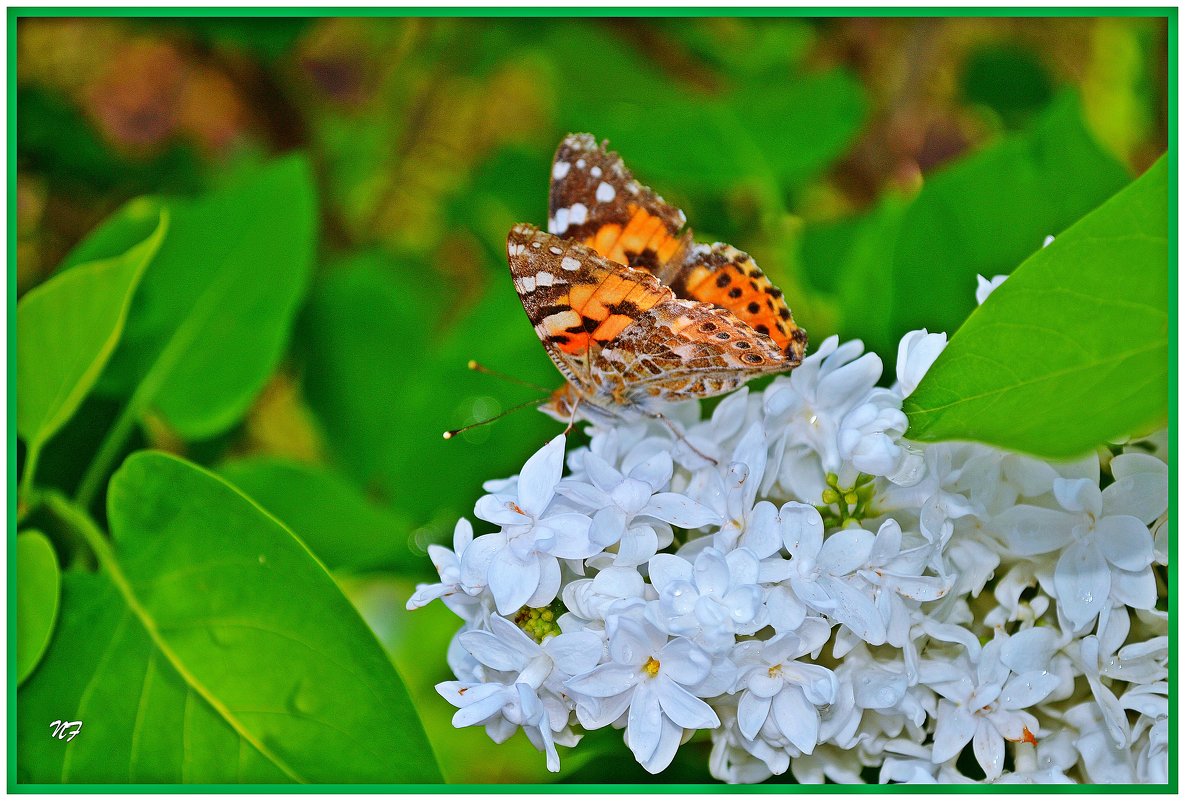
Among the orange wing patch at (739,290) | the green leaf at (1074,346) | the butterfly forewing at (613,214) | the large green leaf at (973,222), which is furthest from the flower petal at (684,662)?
the large green leaf at (973,222)

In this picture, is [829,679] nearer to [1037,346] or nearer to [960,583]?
[960,583]

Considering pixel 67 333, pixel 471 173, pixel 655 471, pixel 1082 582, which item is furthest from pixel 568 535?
pixel 471 173

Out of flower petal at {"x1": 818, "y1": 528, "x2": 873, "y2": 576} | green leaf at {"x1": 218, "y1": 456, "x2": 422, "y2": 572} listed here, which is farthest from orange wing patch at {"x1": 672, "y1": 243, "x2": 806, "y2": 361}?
green leaf at {"x1": 218, "y1": 456, "x2": 422, "y2": 572}

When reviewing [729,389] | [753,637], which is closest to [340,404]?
[729,389]

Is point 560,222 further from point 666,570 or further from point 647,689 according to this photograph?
point 647,689

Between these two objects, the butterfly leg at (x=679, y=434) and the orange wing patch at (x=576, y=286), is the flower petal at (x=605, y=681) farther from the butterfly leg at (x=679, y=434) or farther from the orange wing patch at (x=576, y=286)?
the orange wing patch at (x=576, y=286)

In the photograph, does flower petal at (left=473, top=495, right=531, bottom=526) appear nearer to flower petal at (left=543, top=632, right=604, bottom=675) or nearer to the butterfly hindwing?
flower petal at (left=543, top=632, right=604, bottom=675)
